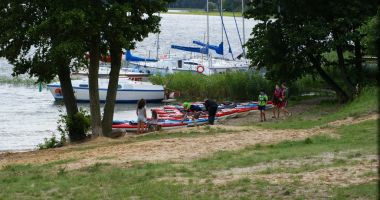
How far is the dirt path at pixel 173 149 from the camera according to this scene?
58.4ft

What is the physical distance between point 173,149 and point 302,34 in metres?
15.1

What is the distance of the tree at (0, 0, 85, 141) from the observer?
23.1 m

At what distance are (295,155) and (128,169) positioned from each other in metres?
3.54

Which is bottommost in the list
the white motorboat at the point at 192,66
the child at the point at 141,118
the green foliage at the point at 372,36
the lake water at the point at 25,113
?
the lake water at the point at 25,113

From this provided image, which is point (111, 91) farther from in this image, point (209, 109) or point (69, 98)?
point (209, 109)

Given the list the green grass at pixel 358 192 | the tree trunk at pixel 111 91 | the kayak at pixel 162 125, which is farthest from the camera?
the kayak at pixel 162 125

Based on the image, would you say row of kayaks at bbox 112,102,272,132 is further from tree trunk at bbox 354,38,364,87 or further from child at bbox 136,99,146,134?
tree trunk at bbox 354,38,364,87

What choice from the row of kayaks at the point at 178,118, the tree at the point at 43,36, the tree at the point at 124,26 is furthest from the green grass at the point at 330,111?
the tree at the point at 43,36

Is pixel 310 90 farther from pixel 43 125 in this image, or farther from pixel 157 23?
pixel 157 23

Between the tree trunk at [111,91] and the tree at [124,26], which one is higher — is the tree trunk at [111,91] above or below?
below

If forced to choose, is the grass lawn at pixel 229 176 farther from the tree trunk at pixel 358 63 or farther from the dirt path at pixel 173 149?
the tree trunk at pixel 358 63

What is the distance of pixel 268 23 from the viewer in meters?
34.8

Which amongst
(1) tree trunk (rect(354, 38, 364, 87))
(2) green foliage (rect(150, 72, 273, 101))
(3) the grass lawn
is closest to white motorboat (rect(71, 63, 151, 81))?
(2) green foliage (rect(150, 72, 273, 101))

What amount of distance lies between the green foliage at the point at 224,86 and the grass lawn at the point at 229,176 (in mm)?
28075
